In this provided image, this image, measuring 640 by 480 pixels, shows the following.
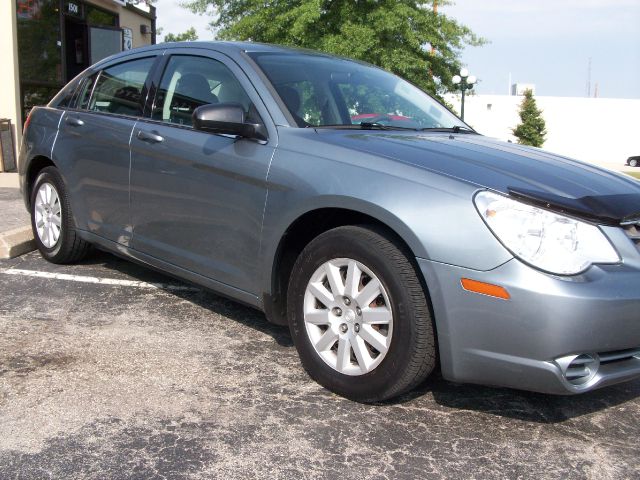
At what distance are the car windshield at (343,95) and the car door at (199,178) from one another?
205mm

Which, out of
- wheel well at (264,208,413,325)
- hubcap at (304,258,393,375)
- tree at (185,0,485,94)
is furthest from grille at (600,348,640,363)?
tree at (185,0,485,94)

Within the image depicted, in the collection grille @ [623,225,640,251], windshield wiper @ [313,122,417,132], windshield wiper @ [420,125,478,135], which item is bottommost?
grille @ [623,225,640,251]

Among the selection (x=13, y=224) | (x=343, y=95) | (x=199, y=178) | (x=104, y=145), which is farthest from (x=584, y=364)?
(x=13, y=224)

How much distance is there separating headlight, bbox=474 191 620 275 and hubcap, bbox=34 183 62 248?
3.60 meters

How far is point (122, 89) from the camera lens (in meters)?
4.79

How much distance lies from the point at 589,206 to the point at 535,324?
561 millimetres

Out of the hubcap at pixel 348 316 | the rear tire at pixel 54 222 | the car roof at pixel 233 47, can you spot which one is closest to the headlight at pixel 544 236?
the hubcap at pixel 348 316

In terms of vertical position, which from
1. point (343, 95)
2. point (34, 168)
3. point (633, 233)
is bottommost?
point (633, 233)

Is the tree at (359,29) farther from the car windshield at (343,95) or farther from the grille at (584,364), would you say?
the grille at (584,364)

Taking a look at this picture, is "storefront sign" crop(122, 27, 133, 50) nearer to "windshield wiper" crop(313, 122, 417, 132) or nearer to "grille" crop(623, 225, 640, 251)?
"windshield wiper" crop(313, 122, 417, 132)

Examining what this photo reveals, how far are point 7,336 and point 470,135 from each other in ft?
9.32

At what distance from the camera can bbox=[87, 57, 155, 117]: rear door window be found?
4.57 metres

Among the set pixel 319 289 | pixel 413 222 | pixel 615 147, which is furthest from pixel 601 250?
pixel 615 147

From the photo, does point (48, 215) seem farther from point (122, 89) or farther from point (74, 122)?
point (122, 89)
